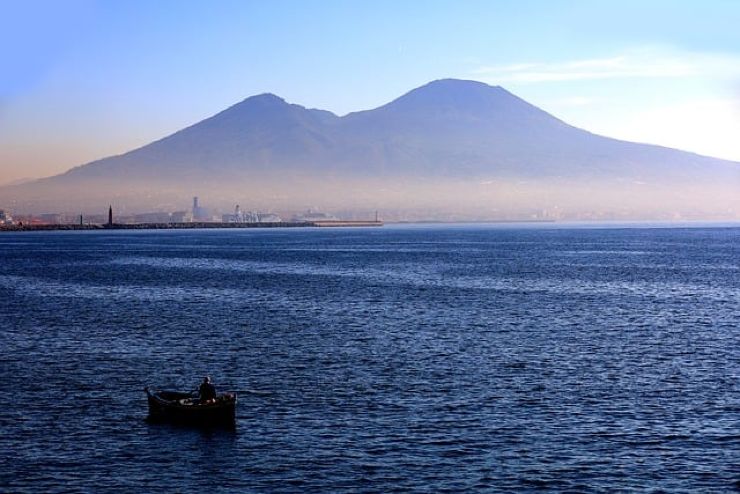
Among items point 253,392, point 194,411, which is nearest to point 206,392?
point 194,411

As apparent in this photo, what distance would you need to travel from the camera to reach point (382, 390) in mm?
43219

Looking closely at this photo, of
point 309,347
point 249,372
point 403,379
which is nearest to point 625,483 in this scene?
point 403,379

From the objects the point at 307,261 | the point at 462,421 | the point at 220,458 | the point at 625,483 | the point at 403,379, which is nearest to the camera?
the point at 625,483

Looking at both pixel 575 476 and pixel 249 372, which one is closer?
pixel 575 476

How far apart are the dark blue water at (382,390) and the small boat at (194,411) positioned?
683mm

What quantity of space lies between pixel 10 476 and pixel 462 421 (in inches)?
670

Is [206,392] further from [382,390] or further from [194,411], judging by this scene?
[382,390]

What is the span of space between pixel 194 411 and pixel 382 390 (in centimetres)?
953

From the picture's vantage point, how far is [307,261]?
163 metres

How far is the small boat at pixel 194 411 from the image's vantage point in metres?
37.1

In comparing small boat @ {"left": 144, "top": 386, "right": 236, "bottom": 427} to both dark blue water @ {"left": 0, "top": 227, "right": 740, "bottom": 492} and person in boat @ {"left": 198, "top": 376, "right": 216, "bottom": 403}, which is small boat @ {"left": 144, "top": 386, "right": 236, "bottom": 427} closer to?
person in boat @ {"left": 198, "top": 376, "right": 216, "bottom": 403}

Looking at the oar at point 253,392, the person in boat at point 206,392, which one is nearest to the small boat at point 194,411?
the person in boat at point 206,392

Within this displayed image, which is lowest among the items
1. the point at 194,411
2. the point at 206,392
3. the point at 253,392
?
the point at 253,392

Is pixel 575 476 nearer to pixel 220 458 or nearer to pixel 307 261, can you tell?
pixel 220 458
